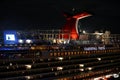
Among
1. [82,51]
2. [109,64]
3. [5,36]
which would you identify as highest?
[5,36]

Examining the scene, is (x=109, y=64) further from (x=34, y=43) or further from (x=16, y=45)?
(x=16, y=45)

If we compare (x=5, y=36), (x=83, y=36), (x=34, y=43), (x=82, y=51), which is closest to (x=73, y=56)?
(x=82, y=51)

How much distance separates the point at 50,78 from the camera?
6494 centimetres

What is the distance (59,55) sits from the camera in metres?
72.0

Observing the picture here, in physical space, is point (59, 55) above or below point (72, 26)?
below

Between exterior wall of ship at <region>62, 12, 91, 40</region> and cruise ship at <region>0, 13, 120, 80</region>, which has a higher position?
exterior wall of ship at <region>62, 12, 91, 40</region>

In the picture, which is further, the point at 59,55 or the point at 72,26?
the point at 72,26

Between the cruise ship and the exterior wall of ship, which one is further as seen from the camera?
the exterior wall of ship

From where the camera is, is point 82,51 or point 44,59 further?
point 82,51

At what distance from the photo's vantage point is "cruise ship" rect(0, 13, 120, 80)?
58406mm

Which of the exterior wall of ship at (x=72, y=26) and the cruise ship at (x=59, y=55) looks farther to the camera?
the exterior wall of ship at (x=72, y=26)

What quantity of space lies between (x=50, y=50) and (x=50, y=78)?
9404mm

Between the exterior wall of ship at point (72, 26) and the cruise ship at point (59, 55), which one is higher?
the exterior wall of ship at point (72, 26)

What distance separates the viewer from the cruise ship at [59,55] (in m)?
58.4
